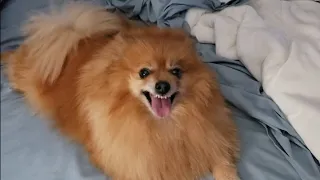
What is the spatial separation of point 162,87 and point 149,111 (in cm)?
9

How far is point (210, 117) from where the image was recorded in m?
1.21

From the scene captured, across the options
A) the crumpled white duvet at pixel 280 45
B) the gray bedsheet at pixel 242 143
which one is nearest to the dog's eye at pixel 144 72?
the gray bedsheet at pixel 242 143

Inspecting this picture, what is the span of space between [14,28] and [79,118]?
473mm

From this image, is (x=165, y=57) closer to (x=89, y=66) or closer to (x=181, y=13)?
(x=89, y=66)

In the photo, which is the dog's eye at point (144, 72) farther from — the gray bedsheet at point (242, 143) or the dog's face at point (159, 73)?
the gray bedsheet at point (242, 143)

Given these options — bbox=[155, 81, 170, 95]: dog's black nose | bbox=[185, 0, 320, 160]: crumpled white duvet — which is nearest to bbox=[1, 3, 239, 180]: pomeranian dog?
bbox=[155, 81, 170, 95]: dog's black nose

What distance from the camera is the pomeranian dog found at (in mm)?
1145

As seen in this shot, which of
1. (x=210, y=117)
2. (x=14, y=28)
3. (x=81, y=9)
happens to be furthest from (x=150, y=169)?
(x=14, y=28)

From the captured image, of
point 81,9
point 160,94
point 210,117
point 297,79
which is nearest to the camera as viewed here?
point 160,94

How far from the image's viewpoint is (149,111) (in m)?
1.16

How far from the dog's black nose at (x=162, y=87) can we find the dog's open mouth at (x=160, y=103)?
0.04 metres

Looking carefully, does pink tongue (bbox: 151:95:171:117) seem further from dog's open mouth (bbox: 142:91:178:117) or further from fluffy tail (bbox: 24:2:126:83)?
fluffy tail (bbox: 24:2:126:83)

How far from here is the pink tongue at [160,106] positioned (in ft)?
3.73

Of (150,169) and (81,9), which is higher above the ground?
(81,9)
